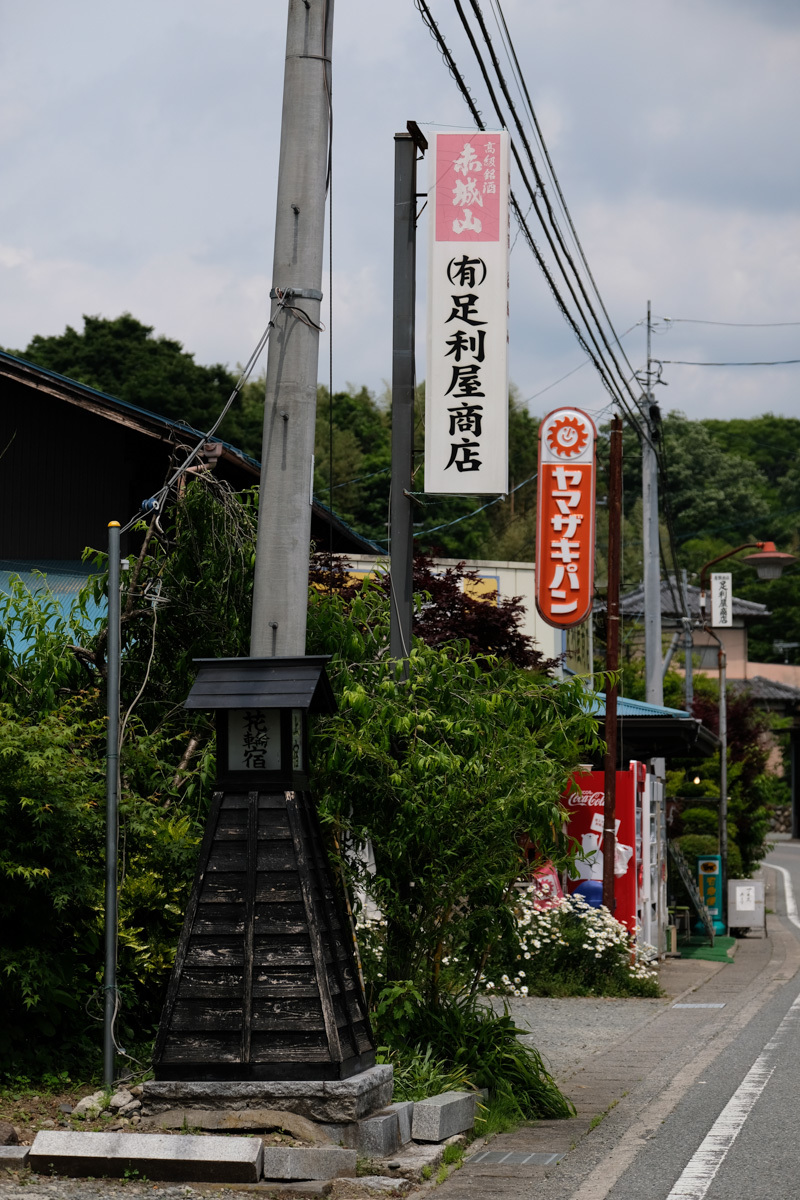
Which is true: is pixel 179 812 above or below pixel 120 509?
below

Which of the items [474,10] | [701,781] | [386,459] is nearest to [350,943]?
[474,10]

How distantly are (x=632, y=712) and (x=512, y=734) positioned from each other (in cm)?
1381

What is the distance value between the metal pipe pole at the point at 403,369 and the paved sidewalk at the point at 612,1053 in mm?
3744

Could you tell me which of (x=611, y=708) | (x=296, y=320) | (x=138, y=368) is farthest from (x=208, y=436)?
(x=138, y=368)

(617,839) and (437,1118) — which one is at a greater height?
(617,839)

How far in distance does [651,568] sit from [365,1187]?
1930 cm

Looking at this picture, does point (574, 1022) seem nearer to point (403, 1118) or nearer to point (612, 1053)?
point (612, 1053)

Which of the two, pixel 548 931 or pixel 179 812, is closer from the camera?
pixel 179 812

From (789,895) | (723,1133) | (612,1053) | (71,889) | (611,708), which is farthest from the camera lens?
(789,895)

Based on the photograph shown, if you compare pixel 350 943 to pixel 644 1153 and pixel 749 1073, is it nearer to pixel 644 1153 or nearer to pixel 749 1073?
pixel 644 1153

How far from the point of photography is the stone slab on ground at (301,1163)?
265 inches

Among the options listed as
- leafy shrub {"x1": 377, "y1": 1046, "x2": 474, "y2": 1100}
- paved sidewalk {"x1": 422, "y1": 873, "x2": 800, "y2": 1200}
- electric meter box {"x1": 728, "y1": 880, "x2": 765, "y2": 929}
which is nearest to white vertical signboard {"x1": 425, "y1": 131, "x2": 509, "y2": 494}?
leafy shrub {"x1": 377, "y1": 1046, "x2": 474, "y2": 1100}

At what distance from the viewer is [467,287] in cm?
1055

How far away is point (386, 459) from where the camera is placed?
1876 inches
